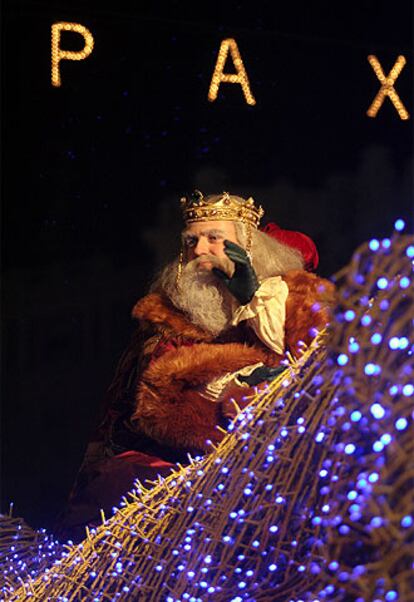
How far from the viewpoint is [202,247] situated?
8.45 ft

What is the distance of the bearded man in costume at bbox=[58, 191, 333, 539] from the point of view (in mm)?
2340

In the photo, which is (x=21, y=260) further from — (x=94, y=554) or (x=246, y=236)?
(x=94, y=554)

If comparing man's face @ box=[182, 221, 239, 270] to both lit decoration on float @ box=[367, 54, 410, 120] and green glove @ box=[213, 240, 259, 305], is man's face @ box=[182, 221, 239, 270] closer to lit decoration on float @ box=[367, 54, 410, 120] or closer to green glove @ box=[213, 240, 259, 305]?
green glove @ box=[213, 240, 259, 305]

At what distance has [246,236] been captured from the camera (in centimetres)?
264

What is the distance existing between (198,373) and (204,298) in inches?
9.7

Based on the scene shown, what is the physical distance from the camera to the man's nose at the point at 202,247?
2.57 m

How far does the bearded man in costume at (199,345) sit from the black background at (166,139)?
0.33 metres

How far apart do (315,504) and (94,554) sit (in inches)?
21.3

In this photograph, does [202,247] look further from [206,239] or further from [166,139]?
[166,139]

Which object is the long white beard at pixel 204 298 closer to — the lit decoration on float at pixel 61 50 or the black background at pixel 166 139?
the black background at pixel 166 139

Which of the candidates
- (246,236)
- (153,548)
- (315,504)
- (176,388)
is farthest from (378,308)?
(246,236)

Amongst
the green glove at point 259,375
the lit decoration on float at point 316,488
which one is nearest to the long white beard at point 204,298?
the green glove at point 259,375

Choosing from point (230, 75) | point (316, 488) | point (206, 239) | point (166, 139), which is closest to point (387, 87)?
point (230, 75)

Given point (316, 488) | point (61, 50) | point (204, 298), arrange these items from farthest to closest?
point (61, 50), point (204, 298), point (316, 488)
